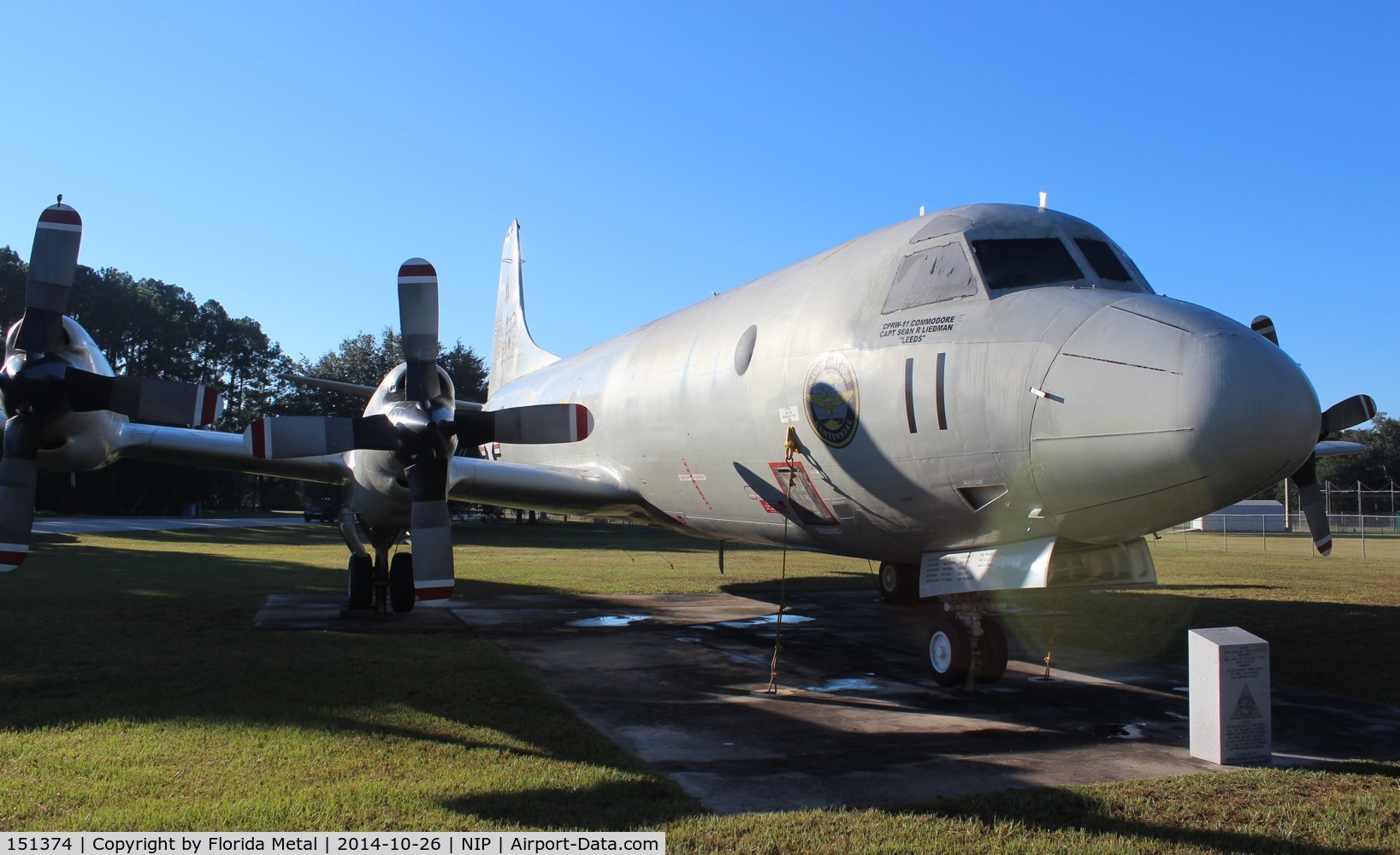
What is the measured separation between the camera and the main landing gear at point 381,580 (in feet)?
42.0

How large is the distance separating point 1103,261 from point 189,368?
81588 mm

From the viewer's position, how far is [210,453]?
11922 mm

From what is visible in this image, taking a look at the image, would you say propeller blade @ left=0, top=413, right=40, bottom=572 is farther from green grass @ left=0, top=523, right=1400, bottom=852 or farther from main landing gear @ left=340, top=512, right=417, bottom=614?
main landing gear @ left=340, top=512, right=417, bottom=614

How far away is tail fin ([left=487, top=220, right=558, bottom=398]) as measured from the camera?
22.5 metres

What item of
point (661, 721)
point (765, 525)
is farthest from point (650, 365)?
Answer: point (661, 721)

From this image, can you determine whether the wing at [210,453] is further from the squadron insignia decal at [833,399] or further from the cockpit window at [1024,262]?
the cockpit window at [1024,262]

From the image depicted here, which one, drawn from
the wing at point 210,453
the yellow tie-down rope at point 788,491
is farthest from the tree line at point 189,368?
the yellow tie-down rope at point 788,491

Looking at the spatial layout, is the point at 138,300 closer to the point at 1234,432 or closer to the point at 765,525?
the point at 765,525

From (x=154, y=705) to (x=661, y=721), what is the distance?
13.5ft

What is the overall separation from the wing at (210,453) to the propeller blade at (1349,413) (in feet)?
38.8

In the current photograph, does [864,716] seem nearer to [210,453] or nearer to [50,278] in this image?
[50,278]

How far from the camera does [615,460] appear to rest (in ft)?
41.1

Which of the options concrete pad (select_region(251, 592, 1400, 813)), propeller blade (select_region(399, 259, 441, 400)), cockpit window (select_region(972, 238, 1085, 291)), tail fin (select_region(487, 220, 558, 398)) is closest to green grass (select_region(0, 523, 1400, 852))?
concrete pad (select_region(251, 592, 1400, 813))

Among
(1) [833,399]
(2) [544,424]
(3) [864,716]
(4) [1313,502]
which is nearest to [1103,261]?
(1) [833,399]
